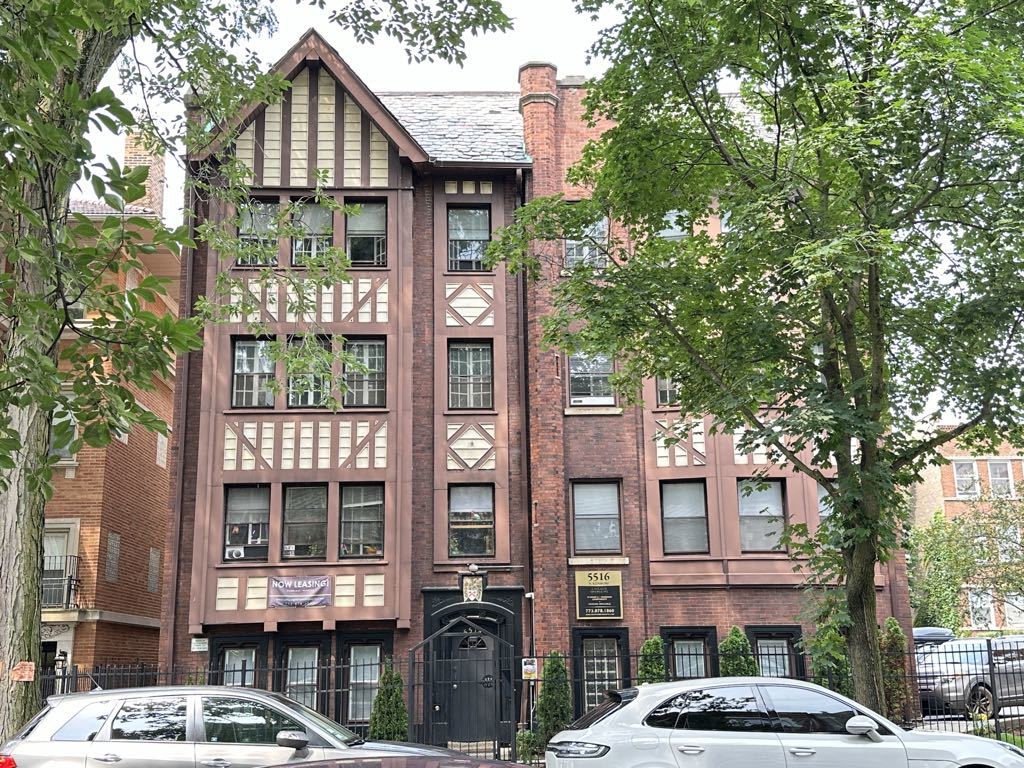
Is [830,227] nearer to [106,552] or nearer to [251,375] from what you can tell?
[251,375]

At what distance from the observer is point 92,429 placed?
7.41 metres

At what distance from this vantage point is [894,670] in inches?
818

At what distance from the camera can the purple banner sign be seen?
2136cm

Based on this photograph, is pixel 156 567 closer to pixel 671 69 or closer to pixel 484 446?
pixel 484 446

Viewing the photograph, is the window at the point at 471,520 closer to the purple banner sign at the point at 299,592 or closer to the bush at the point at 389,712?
the purple banner sign at the point at 299,592

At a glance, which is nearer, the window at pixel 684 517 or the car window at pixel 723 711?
the car window at pixel 723 711

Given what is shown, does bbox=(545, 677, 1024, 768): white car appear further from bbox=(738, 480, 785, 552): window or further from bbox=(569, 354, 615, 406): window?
bbox=(569, 354, 615, 406): window

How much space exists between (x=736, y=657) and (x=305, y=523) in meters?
9.91

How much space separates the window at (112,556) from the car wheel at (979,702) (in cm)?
1959

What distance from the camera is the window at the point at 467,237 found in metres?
24.1

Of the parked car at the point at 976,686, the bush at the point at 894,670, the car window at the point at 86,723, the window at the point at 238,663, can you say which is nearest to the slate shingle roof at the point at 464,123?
the window at the point at 238,663

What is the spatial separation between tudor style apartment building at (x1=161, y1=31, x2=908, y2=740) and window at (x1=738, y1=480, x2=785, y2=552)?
0.21 ft

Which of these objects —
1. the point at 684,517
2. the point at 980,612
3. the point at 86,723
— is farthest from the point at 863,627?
the point at 980,612

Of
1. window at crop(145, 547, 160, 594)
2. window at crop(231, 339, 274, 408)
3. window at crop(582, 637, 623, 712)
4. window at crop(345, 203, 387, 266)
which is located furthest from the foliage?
window at crop(145, 547, 160, 594)
